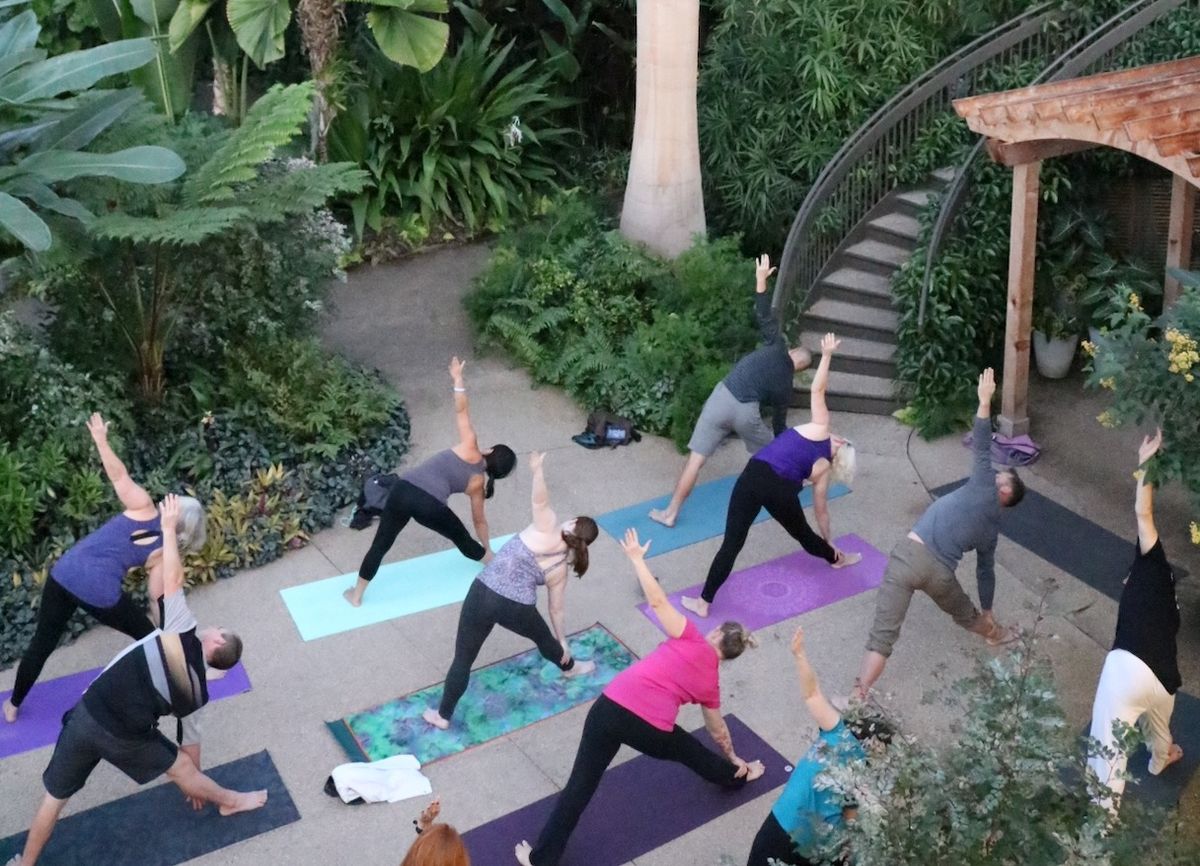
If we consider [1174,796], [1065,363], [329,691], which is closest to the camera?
[1174,796]

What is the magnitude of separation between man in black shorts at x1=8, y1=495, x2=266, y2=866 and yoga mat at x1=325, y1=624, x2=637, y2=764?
3.94ft

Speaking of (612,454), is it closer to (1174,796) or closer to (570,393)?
(570,393)

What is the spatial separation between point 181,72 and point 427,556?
18.4 feet

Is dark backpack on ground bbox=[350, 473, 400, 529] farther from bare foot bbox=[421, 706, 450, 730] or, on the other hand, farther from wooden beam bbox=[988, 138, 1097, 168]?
wooden beam bbox=[988, 138, 1097, 168]

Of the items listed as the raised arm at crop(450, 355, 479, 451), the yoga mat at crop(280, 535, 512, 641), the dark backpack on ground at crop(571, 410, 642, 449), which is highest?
the raised arm at crop(450, 355, 479, 451)

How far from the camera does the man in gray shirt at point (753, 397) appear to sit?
8898mm

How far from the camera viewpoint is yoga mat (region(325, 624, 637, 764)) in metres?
7.20

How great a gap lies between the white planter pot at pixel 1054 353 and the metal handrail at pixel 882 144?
1926mm

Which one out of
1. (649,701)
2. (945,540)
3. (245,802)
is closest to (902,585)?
(945,540)

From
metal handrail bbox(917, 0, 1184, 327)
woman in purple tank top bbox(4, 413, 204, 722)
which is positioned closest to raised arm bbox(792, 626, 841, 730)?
woman in purple tank top bbox(4, 413, 204, 722)

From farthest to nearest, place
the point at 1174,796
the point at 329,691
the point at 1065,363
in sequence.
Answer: the point at 1065,363
the point at 329,691
the point at 1174,796

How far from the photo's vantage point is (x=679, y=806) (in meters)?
6.70

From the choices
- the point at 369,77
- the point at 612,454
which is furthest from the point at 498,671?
the point at 369,77

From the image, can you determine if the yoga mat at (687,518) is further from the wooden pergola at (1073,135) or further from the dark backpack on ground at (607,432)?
the wooden pergola at (1073,135)
